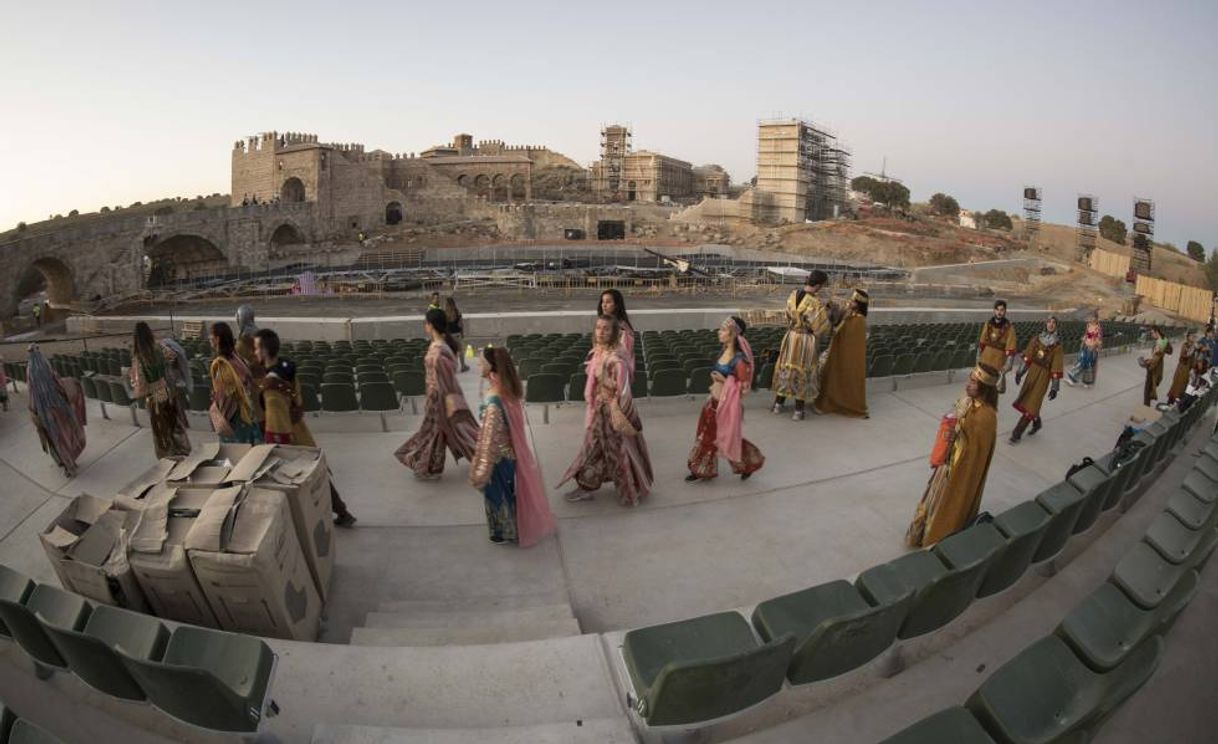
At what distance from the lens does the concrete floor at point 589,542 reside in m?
2.86

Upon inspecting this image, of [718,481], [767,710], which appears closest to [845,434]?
[718,481]

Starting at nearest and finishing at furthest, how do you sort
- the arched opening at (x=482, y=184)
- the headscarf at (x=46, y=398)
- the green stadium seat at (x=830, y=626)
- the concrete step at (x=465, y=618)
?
the green stadium seat at (x=830, y=626) → the concrete step at (x=465, y=618) → the headscarf at (x=46, y=398) → the arched opening at (x=482, y=184)

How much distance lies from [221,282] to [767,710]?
134 ft

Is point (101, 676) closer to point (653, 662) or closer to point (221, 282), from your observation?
point (653, 662)

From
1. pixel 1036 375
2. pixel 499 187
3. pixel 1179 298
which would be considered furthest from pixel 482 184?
pixel 1036 375

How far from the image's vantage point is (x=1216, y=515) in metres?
3.78

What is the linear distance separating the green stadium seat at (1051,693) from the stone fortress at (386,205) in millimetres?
36968

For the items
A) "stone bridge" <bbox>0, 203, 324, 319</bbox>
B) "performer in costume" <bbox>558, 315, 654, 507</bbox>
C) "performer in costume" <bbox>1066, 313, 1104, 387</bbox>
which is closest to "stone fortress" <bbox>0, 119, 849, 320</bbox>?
"stone bridge" <bbox>0, 203, 324, 319</bbox>

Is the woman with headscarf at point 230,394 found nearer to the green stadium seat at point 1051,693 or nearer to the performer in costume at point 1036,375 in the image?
the green stadium seat at point 1051,693

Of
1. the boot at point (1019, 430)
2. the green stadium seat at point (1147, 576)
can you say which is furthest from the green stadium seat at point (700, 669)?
the boot at point (1019, 430)

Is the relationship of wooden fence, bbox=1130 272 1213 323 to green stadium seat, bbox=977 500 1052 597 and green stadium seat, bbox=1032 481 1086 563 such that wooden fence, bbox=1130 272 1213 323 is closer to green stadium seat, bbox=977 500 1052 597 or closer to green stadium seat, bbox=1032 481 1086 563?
green stadium seat, bbox=1032 481 1086 563

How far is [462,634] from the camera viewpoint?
138 inches

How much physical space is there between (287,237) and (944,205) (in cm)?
8303

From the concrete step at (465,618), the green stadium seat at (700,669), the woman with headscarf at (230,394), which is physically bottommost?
the concrete step at (465,618)
